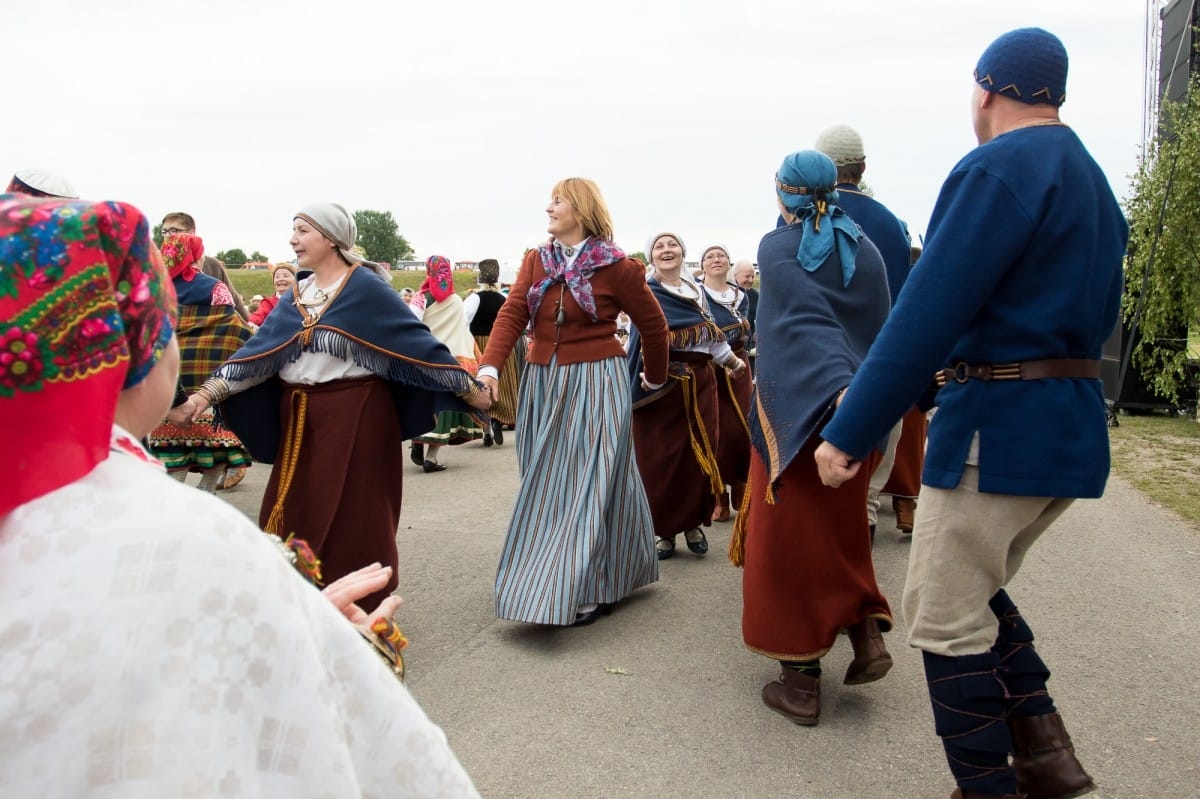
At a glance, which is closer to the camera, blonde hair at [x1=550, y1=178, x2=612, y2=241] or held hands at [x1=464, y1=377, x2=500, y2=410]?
held hands at [x1=464, y1=377, x2=500, y2=410]

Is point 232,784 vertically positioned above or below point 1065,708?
above

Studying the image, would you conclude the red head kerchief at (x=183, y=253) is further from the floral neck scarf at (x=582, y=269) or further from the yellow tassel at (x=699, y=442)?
the yellow tassel at (x=699, y=442)

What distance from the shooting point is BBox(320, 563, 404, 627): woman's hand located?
1.53 m

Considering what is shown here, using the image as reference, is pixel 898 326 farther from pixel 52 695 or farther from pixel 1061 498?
pixel 52 695

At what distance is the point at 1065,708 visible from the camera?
365cm

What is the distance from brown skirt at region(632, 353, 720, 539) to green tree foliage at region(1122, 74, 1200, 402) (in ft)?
24.5

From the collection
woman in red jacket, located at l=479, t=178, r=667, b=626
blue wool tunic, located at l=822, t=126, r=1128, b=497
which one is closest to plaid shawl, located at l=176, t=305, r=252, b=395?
woman in red jacket, located at l=479, t=178, r=667, b=626

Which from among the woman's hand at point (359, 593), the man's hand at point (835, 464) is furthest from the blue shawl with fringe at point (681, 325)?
the woman's hand at point (359, 593)

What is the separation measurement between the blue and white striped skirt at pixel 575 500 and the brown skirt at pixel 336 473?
73 centimetres

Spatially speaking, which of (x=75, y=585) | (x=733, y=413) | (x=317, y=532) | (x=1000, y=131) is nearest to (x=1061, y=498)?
(x=1000, y=131)

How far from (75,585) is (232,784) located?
0.25 meters

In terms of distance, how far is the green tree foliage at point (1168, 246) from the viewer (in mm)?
11406

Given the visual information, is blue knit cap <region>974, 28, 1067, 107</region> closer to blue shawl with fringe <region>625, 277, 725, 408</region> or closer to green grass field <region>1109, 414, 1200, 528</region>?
blue shawl with fringe <region>625, 277, 725, 408</region>

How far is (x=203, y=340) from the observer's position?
21.8 feet
